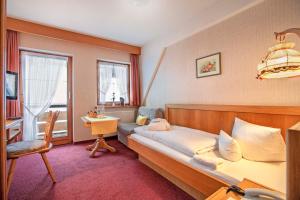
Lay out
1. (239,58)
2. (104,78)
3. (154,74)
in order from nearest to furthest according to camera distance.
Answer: (239,58), (154,74), (104,78)

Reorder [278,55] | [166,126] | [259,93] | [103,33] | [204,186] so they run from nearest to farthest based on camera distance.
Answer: [278,55] < [204,186] < [259,93] < [166,126] < [103,33]

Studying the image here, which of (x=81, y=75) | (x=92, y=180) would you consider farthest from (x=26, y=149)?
(x=81, y=75)

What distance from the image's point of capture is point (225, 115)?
236 centimetres

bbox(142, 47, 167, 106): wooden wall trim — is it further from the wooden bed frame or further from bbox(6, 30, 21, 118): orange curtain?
bbox(6, 30, 21, 118): orange curtain

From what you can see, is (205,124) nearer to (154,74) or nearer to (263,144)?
(263,144)

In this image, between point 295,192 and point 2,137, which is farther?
point 2,137

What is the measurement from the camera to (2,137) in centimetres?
92

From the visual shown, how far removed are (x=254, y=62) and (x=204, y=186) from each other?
69.2 inches

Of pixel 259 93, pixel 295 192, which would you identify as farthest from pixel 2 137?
pixel 259 93

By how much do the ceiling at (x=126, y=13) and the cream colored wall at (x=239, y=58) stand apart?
23 centimetres

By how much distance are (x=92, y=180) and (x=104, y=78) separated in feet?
9.36

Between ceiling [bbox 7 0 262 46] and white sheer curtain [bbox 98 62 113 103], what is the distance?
962 millimetres

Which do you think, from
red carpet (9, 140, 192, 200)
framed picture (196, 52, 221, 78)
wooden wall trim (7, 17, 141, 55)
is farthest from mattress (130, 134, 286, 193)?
wooden wall trim (7, 17, 141, 55)

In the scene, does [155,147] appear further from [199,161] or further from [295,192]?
[295,192]
